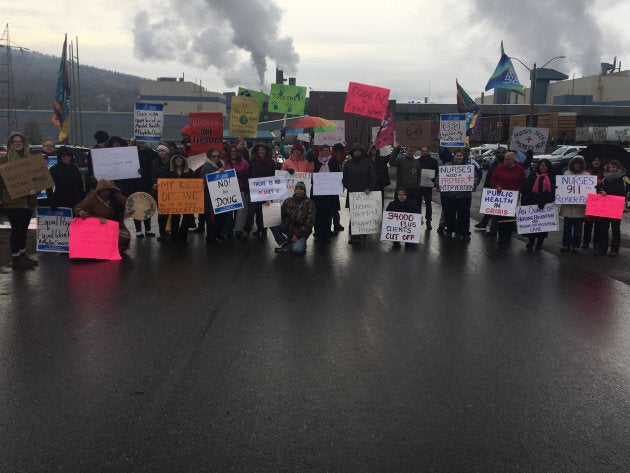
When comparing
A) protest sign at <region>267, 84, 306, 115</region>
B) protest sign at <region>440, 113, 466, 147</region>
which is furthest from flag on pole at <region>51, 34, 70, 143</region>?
protest sign at <region>440, 113, 466, 147</region>

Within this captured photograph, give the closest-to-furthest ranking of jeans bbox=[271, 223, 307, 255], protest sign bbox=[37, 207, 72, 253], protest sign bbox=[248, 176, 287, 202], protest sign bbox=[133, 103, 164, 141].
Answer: protest sign bbox=[37, 207, 72, 253] < jeans bbox=[271, 223, 307, 255] < protest sign bbox=[248, 176, 287, 202] < protest sign bbox=[133, 103, 164, 141]

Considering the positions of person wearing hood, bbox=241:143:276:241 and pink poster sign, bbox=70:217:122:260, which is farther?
person wearing hood, bbox=241:143:276:241

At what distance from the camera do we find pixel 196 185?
1162 centimetres

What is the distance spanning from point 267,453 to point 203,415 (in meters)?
0.70

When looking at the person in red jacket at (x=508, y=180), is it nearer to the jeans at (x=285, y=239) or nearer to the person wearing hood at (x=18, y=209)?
the jeans at (x=285, y=239)

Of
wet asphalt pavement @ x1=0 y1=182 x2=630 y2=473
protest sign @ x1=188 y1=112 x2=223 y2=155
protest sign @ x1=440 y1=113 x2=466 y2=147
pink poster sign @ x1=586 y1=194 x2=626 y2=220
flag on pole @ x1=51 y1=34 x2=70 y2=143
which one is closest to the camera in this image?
wet asphalt pavement @ x1=0 y1=182 x2=630 y2=473

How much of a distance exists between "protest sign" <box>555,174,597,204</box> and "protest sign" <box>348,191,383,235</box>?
3278mm

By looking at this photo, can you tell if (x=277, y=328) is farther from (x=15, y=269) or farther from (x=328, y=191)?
(x=328, y=191)

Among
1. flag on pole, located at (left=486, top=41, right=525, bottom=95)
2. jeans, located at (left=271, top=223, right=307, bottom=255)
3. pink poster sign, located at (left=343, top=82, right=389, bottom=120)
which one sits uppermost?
flag on pole, located at (left=486, top=41, right=525, bottom=95)

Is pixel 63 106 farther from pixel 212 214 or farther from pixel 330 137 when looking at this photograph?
pixel 330 137

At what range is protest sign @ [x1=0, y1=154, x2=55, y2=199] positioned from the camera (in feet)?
29.8

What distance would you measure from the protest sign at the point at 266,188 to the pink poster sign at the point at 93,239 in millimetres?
2752

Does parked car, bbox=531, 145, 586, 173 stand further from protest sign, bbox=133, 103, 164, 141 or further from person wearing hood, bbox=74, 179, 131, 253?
person wearing hood, bbox=74, 179, 131, 253

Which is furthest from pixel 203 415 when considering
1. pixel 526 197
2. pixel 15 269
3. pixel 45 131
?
pixel 45 131
